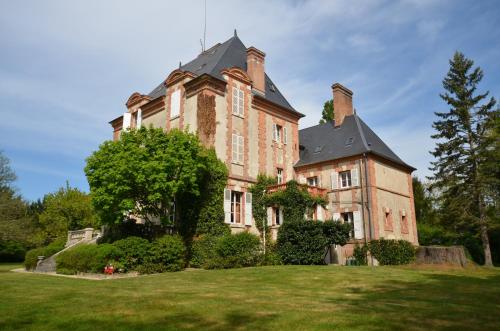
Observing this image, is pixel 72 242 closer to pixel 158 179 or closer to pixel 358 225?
pixel 158 179

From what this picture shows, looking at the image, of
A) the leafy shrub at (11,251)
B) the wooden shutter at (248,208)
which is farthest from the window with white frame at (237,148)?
the leafy shrub at (11,251)

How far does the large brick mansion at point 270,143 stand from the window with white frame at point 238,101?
6 cm

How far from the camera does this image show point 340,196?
23891 millimetres

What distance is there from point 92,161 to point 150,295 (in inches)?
425

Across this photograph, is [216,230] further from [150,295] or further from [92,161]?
[150,295]

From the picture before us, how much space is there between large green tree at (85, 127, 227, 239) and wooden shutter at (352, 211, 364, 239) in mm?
7993

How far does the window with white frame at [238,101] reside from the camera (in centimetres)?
2234

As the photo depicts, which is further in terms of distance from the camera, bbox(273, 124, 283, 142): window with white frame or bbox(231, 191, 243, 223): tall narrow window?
bbox(273, 124, 283, 142): window with white frame

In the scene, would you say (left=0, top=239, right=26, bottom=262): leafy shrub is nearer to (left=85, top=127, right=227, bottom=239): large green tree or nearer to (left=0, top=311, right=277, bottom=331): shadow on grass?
(left=85, top=127, right=227, bottom=239): large green tree

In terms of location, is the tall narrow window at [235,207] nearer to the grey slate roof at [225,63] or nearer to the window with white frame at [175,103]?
the window with white frame at [175,103]

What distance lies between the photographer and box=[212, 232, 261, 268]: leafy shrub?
703 inches

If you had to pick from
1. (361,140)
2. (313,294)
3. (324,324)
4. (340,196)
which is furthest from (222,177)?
(324,324)

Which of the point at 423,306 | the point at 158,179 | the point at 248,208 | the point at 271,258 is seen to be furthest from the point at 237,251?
the point at 423,306

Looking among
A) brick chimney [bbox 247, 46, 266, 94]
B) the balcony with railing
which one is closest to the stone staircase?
the balcony with railing
